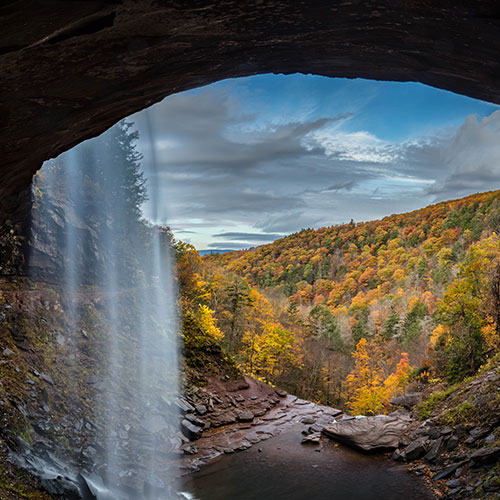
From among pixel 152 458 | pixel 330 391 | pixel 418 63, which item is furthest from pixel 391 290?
pixel 418 63

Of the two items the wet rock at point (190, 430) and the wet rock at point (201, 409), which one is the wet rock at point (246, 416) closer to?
the wet rock at point (201, 409)

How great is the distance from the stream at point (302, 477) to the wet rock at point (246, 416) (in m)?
2.57

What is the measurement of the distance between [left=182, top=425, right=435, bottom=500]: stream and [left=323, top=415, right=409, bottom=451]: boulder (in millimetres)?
467

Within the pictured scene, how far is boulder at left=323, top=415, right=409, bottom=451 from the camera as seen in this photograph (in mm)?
17641

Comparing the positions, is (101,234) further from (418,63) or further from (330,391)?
(330,391)

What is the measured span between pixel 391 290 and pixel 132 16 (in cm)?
9516

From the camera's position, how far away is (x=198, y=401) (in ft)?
66.1

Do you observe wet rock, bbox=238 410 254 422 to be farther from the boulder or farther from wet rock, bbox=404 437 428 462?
wet rock, bbox=404 437 428 462

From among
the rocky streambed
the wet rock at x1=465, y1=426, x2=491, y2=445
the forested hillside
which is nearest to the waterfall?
the rocky streambed

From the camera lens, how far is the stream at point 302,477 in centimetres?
1319

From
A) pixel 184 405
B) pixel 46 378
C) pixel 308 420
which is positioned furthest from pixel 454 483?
pixel 46 378

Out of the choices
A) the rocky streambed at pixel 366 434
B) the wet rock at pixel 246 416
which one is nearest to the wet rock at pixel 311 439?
the rocky streambed at pixel 366 434

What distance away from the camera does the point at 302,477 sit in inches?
585

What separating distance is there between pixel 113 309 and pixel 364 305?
66.9 m
